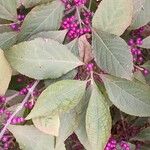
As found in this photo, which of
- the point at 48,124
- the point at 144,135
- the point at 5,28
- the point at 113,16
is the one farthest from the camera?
the point at 144,135

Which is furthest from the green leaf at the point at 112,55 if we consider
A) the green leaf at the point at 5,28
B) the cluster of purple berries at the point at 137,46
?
the green leaf at the point at 5,28

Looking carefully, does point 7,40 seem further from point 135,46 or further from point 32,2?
point 135,46

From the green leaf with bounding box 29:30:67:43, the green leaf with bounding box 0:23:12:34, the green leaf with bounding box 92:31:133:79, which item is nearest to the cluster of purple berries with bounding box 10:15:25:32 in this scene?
the green leaf with bounding box 0:23:12:34

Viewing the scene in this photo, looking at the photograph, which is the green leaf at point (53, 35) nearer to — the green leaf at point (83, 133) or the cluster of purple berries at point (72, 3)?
the cluster of purple berries at point (72, 3)

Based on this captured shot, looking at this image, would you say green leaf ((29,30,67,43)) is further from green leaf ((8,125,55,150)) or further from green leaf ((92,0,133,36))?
green leaf ((8,125,55,150))

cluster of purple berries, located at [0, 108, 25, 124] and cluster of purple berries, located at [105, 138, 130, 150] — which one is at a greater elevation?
cluster of purple berries, located at [0, 108, 25, 124]

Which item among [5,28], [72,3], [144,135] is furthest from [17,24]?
[144,135]
